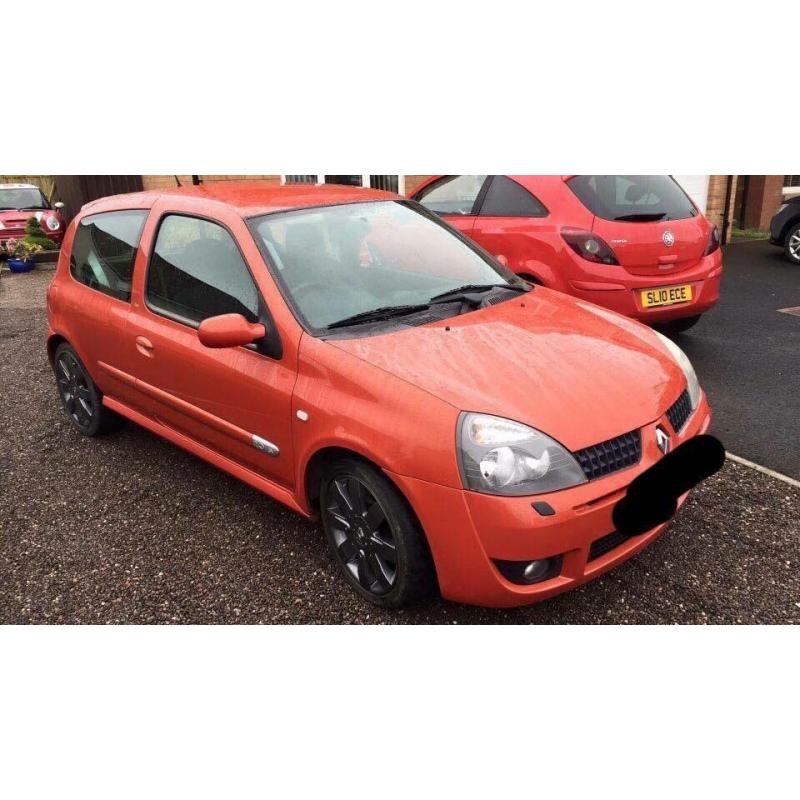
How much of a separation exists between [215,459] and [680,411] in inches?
85.0

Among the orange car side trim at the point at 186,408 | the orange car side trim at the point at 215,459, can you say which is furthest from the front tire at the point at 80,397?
the orange car side trim at the point at 186,408

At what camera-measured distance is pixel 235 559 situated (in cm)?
326

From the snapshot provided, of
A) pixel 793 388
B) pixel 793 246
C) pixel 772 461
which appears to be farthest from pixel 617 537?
pixel 793 246

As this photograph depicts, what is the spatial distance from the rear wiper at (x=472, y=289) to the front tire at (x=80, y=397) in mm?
2396

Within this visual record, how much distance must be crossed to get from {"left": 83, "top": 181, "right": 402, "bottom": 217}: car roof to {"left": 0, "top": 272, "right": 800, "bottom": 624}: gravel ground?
59.9 inches

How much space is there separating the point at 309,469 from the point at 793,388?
370 cm

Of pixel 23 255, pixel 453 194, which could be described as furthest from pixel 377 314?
pixel 23 255

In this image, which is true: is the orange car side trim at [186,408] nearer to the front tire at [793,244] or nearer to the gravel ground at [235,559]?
the gravel ground at [235,559]

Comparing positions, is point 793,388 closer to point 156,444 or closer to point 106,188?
point 156,444

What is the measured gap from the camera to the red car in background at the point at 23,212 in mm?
13258

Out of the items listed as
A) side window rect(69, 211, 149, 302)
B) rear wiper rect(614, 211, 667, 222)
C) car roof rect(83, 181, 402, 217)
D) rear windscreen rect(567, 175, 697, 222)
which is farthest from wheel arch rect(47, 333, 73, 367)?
rear wiper rect(614, 211, 667, 222)

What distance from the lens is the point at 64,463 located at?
436 cm

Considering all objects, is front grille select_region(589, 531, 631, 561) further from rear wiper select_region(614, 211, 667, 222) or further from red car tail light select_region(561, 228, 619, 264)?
rear wiper select_region(614, 211, 667, 222)

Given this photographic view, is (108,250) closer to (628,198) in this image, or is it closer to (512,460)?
(512,460)
